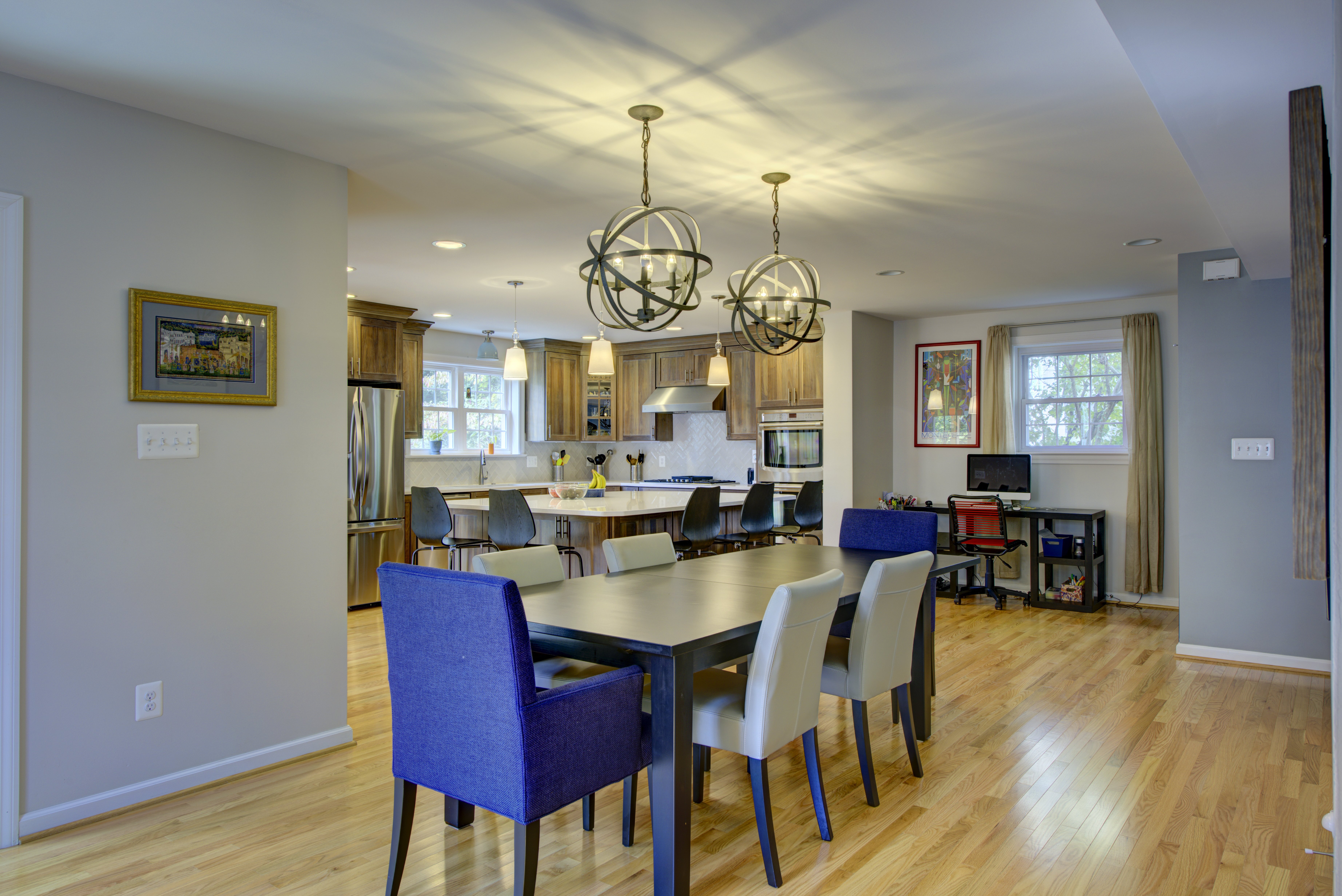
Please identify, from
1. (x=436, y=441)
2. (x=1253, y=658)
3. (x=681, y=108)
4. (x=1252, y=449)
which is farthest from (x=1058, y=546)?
(x=436, y=441)

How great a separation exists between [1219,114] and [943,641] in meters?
3.54

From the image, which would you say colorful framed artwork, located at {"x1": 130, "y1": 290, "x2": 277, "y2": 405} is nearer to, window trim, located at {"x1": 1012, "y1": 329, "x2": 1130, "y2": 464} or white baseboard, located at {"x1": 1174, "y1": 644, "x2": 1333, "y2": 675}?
white baseboard, located at {"x1": 1174, "y1": 644, "x2": 1333, "y2": 675}

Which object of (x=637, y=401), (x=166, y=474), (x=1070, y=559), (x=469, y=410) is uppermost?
(x=637, y=401)

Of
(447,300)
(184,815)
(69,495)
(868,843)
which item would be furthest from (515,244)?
(868,843)

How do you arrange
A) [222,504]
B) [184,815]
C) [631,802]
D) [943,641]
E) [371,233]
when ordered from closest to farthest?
[631,802], [184,815], [222,504], [371,233], [943,641]

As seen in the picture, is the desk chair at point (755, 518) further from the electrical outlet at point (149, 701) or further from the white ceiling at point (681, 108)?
the electrical outlet at point (149, 701)

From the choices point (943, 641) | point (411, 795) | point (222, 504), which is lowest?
point (943, 641)

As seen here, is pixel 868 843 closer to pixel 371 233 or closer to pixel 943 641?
pixel 943 641

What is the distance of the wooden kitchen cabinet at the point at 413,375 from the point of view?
278 inches

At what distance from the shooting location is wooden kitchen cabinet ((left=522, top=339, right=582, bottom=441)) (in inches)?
338

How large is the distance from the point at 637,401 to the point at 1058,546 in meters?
4.34

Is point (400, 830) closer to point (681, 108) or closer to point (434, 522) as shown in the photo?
point (681, 108)

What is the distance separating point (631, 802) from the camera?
2564 mm

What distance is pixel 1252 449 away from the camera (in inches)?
185
